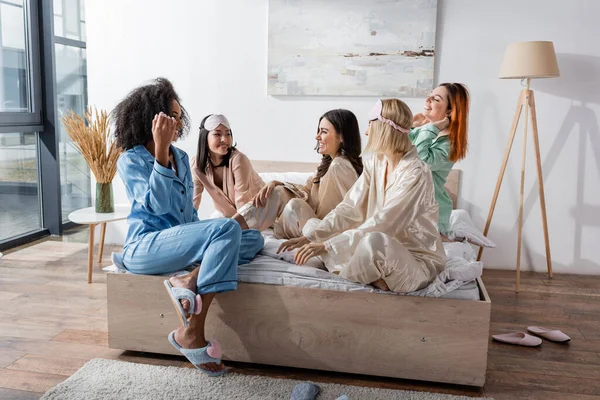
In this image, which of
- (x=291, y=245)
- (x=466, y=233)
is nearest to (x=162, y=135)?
(x=291, y=245)

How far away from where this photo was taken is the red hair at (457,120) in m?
2.90

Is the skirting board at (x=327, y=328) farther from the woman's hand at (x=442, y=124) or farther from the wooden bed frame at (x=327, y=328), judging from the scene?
the woman's hand at (x=442, y=124)

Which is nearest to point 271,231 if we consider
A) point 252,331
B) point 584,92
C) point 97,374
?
point 252,331

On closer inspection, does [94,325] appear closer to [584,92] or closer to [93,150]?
[93,150]

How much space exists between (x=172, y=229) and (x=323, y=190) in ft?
2.88

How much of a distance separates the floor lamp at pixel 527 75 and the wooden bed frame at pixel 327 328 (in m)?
1.38

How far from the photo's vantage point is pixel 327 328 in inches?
83.4

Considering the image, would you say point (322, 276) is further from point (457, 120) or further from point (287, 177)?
point (287, 177)

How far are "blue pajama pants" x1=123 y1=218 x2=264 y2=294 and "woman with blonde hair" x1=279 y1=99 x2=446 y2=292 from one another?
25cm

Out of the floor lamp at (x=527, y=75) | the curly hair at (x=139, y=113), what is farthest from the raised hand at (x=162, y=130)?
the floor lamp at (x=527, y=75)

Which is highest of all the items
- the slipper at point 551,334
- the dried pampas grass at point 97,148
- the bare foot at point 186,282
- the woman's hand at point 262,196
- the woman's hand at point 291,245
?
the dried pampas grass at point 97,148

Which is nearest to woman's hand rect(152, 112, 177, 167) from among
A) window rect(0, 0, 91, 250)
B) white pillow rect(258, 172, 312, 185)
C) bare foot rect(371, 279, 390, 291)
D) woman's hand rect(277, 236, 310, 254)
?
woman's hand rect(277, 236, 310, 254)

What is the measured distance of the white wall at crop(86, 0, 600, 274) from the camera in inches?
140

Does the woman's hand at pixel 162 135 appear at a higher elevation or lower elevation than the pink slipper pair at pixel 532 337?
higher
